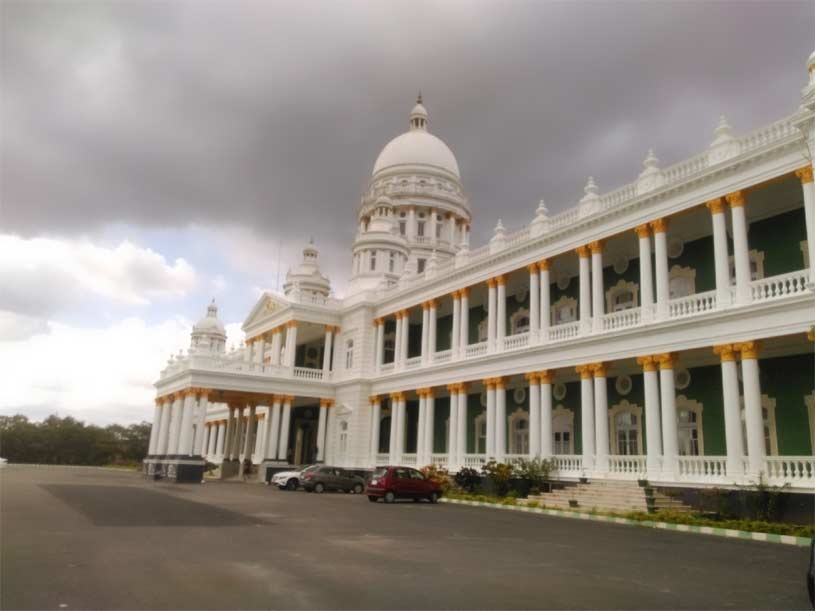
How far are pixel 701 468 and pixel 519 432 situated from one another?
12406mm

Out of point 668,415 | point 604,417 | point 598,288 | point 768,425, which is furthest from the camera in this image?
point 598,288

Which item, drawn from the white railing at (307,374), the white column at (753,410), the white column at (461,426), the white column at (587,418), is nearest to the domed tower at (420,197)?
the white railing at (307,374)

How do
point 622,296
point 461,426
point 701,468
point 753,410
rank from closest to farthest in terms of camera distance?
point 753,410 → point 701,468 → point 622,296 → point 461,426

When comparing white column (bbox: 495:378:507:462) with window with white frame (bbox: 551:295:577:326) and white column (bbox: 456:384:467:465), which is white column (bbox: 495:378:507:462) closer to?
white column (bbox: 456:384:467:465)

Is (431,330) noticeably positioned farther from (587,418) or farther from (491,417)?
(587,418)

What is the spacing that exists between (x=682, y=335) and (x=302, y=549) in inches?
607

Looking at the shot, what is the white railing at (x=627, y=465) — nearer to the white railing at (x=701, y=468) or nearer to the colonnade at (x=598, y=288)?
the white railing at (x=701, y=468)

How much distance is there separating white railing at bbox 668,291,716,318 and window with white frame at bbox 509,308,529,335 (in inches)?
410

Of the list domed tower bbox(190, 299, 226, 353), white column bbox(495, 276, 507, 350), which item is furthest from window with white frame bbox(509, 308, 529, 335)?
domed tower bbox(190, 299, 226, 353)

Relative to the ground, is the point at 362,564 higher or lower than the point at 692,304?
lower

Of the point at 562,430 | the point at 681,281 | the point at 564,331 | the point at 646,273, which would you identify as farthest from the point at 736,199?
the point at 562,430

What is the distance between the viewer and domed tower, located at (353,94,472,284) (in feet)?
180

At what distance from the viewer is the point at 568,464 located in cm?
2538

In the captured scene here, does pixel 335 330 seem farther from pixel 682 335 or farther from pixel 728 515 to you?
pixel 728 515
